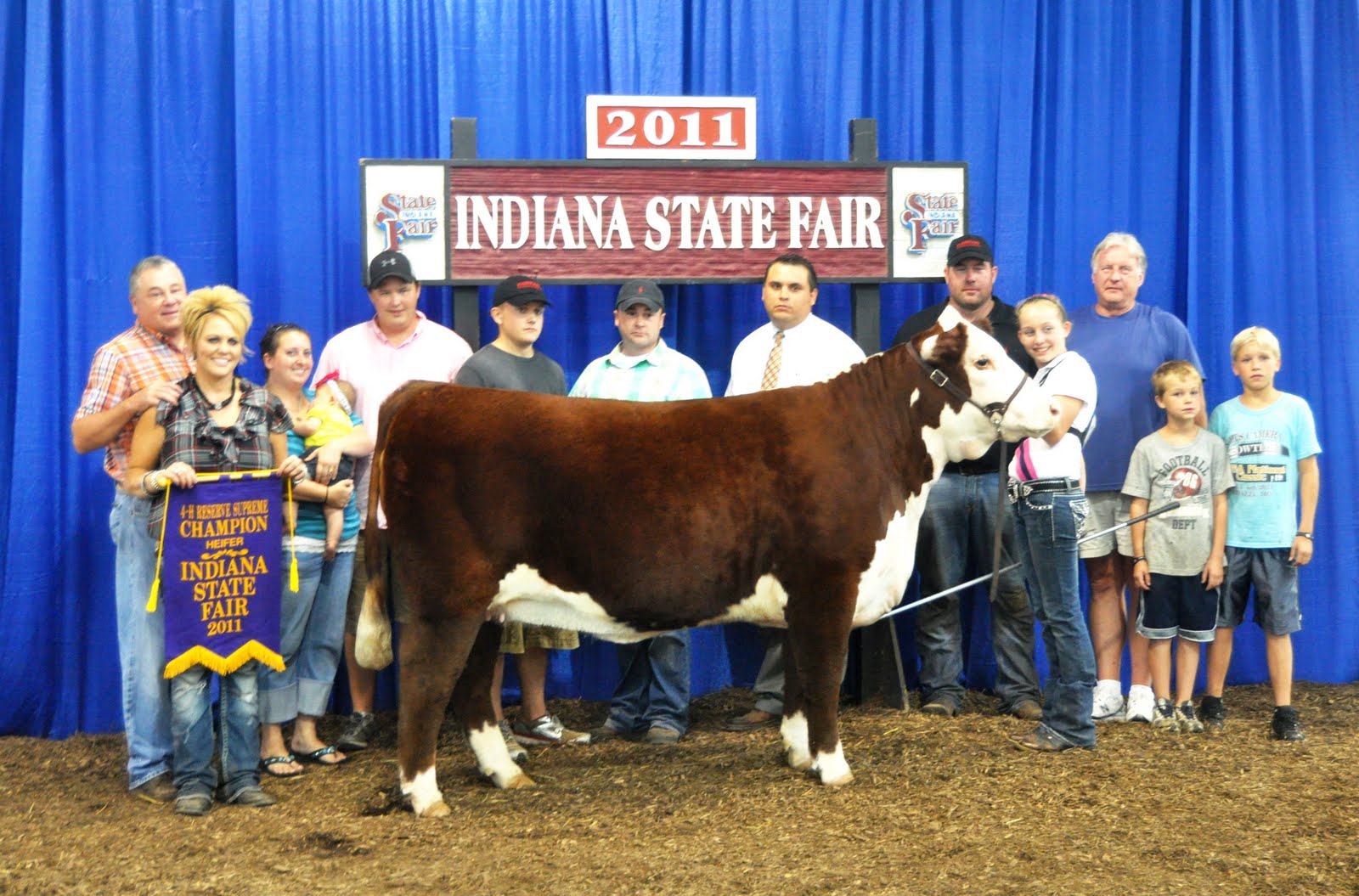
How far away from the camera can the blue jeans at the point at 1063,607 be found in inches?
157

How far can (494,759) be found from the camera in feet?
12.4

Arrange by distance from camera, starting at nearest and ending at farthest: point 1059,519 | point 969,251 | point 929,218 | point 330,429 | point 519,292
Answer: point 1059,519 → point 330,429 → point 519,292 → point 969,251 → point 929,218

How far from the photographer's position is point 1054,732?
13.4 feet

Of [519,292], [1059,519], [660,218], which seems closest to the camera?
[1059,519]

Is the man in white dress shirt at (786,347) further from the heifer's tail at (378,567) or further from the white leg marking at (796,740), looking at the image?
the heifer's tail at (378,567)

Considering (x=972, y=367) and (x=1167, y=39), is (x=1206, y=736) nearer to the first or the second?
(x=972, y=367)

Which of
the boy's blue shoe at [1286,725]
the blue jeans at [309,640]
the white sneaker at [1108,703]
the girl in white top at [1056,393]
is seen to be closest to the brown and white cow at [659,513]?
the girl in white top at [1056,393]

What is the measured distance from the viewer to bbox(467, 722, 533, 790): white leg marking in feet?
12.3

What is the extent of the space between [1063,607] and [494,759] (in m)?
2.02

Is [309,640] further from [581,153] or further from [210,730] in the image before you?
[581,153]

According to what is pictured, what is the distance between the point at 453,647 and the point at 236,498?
0.84 meters

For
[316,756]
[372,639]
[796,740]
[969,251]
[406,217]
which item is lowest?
[316,756]

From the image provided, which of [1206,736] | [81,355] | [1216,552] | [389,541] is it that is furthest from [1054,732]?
[81,355]

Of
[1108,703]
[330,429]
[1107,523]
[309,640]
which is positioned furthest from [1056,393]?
[309,640]
